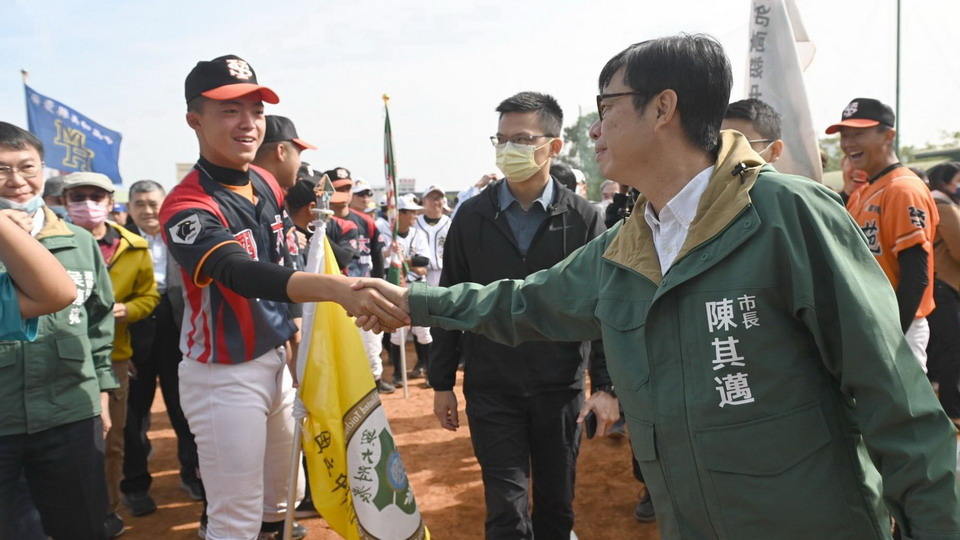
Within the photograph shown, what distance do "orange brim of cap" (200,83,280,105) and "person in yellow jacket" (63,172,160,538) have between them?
2.09m

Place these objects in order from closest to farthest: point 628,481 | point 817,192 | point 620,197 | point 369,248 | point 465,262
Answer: point 817,192 < point 465,262 < point 620,197 < point 628,481 < point 369,248

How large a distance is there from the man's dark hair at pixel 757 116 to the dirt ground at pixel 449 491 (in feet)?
8.74

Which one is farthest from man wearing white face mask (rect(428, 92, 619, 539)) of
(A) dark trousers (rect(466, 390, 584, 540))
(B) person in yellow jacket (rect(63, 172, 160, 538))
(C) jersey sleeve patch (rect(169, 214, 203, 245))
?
(B) person in yellow jacket (rect(63, 172, 160, 538))

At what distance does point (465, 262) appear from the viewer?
362 cm

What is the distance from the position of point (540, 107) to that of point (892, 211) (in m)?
2.12

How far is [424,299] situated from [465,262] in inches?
45.4


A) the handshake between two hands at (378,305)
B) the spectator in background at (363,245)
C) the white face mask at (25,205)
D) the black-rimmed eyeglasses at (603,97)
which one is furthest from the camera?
the spectator in background at (363,245)

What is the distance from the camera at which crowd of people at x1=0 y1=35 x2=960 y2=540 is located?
1667 millimetres

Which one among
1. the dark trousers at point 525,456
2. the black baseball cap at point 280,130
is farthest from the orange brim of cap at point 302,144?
the dark trousers at point 525,456

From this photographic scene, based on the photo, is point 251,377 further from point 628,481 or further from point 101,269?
point 628,481

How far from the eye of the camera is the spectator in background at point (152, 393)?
5.20 m

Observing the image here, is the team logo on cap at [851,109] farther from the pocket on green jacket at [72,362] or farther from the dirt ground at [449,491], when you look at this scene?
the pocket on green jacket at [72,362]

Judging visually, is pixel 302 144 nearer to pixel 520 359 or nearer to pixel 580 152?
pixel 520 359

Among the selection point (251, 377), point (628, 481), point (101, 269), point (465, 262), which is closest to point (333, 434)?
point (251, 377)
